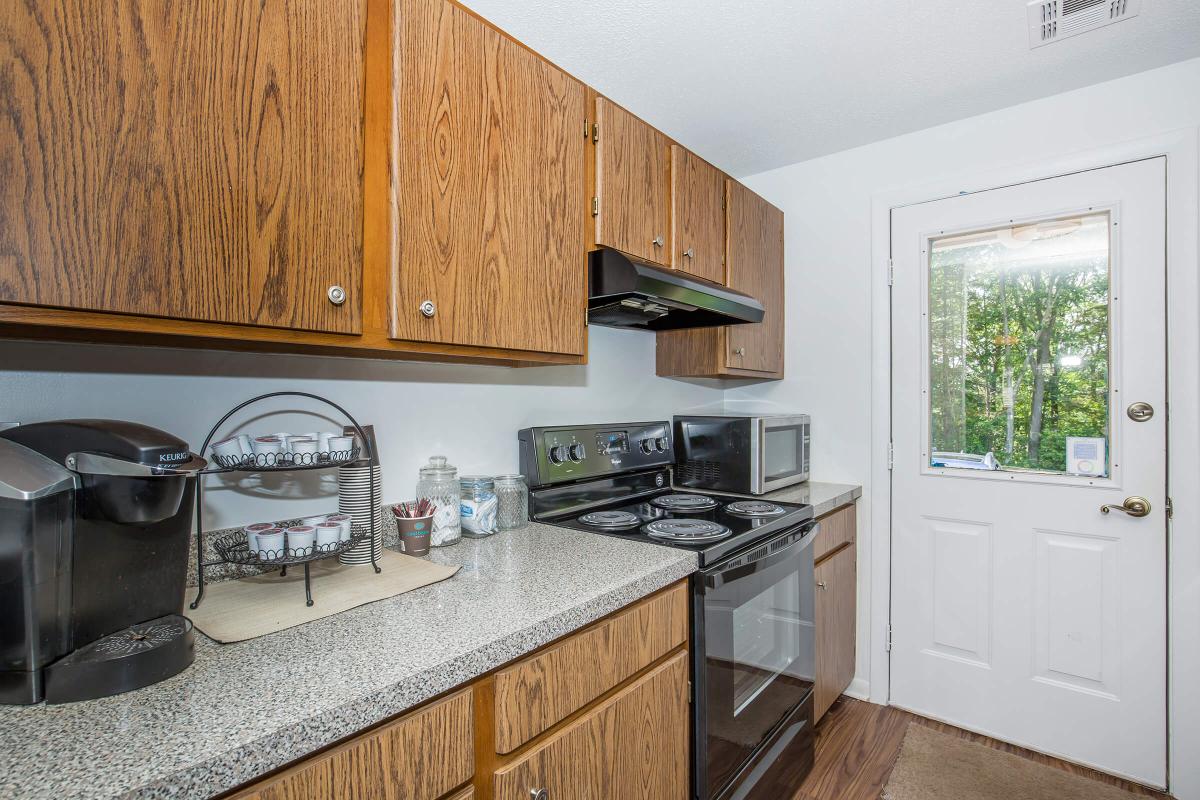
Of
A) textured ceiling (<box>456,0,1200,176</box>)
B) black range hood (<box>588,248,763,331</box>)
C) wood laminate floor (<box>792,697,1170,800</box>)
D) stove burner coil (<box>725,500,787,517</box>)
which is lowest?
wood laminate floor (<box>792,697,1170,800</box>)

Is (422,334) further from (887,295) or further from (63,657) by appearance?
(887,295)

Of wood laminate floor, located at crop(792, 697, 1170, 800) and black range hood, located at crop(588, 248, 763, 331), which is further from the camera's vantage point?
wood laminate floor, located at crop(792, 697, 1170, 800)

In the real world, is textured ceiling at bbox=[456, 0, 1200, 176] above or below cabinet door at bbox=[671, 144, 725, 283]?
above

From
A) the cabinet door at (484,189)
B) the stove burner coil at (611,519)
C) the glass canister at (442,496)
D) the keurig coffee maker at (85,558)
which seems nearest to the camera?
the keurig coffee maker at (85,558)

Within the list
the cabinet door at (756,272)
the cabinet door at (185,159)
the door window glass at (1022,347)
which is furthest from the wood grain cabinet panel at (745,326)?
the cabinet door at (185,159)

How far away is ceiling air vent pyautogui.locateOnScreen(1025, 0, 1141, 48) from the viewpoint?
1556 millimetres

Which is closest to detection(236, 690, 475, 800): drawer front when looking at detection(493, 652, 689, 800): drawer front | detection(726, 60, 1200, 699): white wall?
detection(493, 652, 689, 800): drawer front

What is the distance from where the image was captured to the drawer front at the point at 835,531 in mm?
2052

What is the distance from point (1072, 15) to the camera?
63.1 inches

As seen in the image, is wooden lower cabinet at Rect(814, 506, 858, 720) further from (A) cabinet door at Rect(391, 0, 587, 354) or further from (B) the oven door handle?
(A) cabinet door at Rect(391, 0, 587, 354)

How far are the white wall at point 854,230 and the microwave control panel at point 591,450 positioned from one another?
766mm

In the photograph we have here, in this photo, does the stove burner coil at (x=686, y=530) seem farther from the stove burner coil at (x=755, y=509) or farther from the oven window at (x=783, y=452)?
the oven window at (x=783, y=452)

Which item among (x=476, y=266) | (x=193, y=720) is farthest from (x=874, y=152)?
(x=193, y=720)

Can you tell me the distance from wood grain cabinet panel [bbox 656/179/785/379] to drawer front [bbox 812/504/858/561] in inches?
25.7
